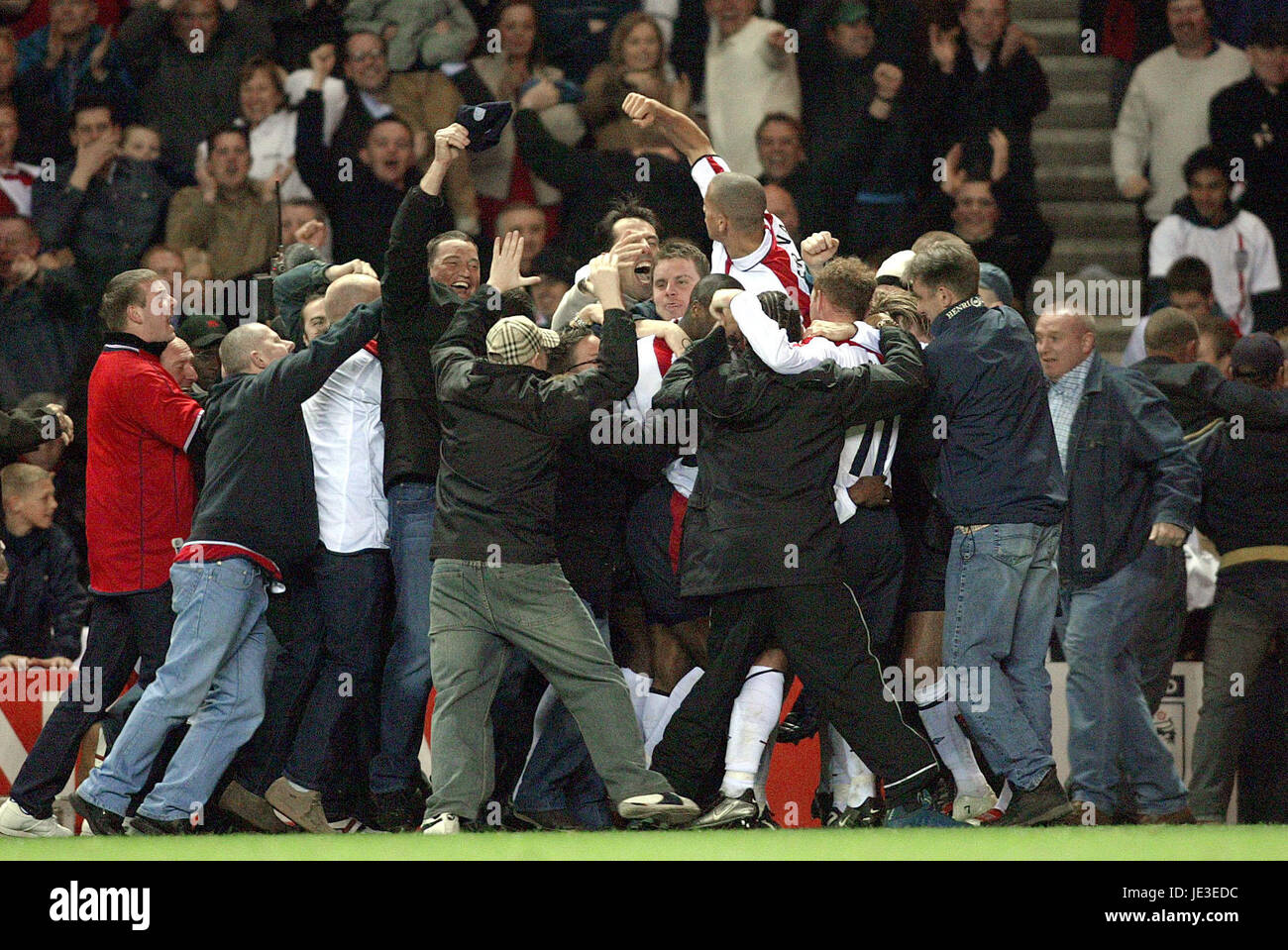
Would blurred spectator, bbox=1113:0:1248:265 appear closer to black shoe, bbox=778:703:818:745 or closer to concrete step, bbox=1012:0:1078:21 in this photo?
concrete step, bbox=1012:0:1078:21

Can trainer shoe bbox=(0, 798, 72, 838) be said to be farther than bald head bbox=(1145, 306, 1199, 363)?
No

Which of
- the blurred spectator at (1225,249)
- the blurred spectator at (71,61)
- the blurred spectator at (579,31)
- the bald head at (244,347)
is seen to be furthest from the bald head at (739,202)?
the blurred spectator at (71,61)

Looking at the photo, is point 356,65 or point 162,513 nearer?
point 162,513

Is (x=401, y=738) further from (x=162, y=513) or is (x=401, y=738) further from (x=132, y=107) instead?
(x=132, y=107)

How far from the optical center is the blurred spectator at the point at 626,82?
1114 centimetres

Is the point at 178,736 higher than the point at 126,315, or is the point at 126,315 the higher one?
the point at 126,315

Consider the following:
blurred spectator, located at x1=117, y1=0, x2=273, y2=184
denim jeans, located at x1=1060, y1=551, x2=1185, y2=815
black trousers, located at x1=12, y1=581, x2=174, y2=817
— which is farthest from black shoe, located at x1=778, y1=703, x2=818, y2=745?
blurred spectator, located at x1=117, y1=0, x2=273, y2=184

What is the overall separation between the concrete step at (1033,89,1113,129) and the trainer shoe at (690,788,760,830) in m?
7.05

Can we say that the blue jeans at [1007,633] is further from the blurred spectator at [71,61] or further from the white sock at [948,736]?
the blurred spectator at [71,61]

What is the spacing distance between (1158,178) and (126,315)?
22.6 ft

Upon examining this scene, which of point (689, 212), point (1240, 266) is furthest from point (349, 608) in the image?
point (1240, 266)

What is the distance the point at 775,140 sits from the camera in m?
10.9

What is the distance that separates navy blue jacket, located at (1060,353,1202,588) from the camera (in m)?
7.76

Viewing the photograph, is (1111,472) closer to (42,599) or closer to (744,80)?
A: (744,80)
